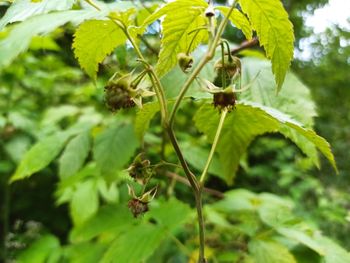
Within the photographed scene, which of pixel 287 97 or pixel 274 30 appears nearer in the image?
pixel 274 30

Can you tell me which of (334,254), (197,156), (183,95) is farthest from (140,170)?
(197,156)

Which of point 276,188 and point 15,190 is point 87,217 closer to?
point 15,190

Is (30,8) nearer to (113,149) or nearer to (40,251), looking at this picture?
(113,149)

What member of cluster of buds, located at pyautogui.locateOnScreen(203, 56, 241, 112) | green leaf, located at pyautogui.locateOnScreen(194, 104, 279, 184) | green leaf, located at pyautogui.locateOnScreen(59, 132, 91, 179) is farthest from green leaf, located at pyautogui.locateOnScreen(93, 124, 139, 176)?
cluster of buds, located at pyautogui.locateOnScreen(203, 56, 241, 112)

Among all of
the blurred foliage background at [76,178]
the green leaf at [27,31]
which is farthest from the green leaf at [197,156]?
the green leaf at [27,31]

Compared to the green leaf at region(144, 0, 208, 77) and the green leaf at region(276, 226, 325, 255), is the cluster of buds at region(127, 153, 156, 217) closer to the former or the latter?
the green leaf at region(144, 0, 208, 77)

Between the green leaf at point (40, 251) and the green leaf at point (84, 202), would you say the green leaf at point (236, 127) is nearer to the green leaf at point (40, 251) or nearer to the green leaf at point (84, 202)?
the green leaf at point (84, 202)

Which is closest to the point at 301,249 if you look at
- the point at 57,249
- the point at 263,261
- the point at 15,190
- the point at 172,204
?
the point at 263,261

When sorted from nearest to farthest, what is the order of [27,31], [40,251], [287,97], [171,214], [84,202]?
[27,31] → [287,97] → [171,214] → [84,202] → [40,251]
